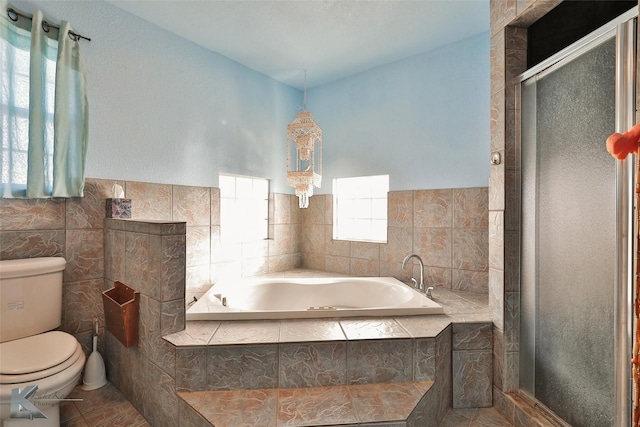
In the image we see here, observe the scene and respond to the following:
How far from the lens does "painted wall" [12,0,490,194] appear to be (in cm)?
213

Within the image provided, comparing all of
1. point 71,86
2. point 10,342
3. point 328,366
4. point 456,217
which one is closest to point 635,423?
point 328,366

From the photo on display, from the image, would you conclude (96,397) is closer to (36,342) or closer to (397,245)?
(36,342)

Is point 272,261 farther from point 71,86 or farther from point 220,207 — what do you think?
point 71,86

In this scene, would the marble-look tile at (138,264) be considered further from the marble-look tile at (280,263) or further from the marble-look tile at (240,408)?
the marble-look tile at (280,263)

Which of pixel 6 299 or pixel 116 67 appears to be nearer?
pixel 6 299

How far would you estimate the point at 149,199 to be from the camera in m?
Answer: 2.31

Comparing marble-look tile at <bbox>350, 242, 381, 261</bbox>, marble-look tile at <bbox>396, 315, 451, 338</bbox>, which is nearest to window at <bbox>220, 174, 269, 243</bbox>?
marble-look tile at <bbox>350, 242, 381, 261</bbox>

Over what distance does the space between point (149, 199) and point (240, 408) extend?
1644 mm

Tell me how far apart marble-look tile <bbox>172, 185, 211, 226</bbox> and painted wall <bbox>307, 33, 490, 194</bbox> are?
1.28m

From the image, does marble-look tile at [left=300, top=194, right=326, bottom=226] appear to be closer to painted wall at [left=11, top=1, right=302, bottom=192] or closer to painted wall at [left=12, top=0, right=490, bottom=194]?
painted wall at [left=12, top=0, right=490, bottom=194]

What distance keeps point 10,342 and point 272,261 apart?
205cm

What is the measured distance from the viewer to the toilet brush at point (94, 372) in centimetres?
195

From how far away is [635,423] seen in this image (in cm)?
76

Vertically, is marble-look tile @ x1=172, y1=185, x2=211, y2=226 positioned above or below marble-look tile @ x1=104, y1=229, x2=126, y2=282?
above
